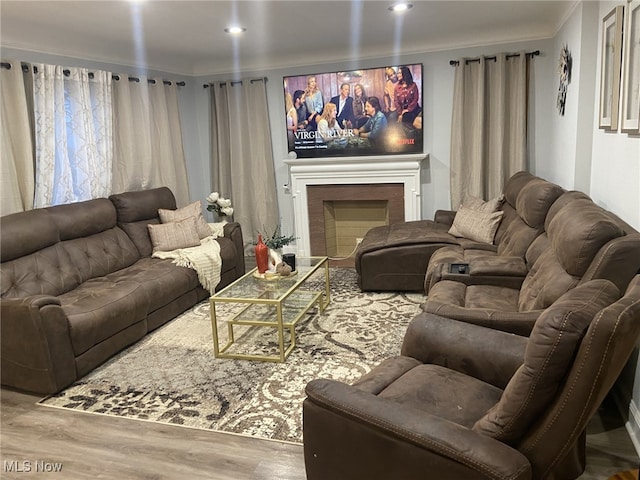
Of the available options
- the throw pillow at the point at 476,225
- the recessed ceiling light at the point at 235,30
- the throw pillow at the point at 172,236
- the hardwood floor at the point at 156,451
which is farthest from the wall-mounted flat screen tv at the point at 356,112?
the hardwood floor at the point at 156,451

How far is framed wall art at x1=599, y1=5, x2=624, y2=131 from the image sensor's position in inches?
108

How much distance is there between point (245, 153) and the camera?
19.5 ft

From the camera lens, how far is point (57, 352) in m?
2.93

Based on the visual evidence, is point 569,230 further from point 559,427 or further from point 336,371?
point 336,371

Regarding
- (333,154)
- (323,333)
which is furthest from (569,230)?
(333,154)

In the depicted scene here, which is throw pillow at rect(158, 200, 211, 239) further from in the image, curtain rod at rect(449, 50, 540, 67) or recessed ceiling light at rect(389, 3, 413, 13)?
curtain rod at rect(449, 50, 540, 67)

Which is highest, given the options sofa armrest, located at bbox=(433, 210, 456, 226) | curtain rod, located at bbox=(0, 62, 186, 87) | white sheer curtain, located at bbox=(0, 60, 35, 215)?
curtain rod, located at bbox=(0, 62, 186, 87)

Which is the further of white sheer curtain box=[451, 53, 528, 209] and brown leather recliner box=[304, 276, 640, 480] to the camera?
white sheer curtain box=[451, 53, 528, 209]

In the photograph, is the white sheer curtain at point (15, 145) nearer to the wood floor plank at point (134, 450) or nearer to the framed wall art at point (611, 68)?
→ the wood floor plank at point (134, 450)

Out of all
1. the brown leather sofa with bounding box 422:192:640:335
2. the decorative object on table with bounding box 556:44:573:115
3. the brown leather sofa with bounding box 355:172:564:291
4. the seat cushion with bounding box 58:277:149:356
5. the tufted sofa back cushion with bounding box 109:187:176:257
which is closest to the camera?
the brown leather sofa with bounding box 422:192:640:335

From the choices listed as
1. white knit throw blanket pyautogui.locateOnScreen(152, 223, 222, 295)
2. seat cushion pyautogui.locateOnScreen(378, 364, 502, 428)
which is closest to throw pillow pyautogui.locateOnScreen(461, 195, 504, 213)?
white knit throw blanket pyautogui.locateOnScreen(152, 223, 222, 295)

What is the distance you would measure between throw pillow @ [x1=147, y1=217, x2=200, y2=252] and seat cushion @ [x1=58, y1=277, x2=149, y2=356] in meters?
0.78

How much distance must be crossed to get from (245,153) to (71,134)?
2045mm

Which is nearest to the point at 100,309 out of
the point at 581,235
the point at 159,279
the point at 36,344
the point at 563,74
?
the point at 36,344
